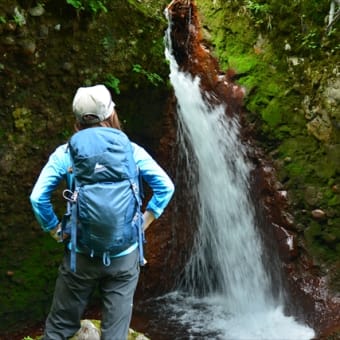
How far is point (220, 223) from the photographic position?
20.6 feet

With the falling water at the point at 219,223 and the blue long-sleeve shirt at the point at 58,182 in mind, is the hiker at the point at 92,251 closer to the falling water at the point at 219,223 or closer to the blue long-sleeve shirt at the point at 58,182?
the blue long-sleeve shirt at the point at 58,182

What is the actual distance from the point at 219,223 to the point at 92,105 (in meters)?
3.98

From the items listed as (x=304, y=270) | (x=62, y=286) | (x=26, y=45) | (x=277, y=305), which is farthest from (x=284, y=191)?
(x=62, y=286)

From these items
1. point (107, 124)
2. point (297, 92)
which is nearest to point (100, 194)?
point (107, 124)

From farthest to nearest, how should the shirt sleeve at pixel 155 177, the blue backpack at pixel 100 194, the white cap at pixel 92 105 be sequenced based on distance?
the shirt sleeve at pixel 155 177 < the white cap at pixel 92 105 < the blue backpack at pixel 100 194

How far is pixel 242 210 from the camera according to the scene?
618 centimetres

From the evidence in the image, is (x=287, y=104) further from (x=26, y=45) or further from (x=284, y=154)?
(x=26, y=45)

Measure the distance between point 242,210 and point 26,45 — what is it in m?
3.35

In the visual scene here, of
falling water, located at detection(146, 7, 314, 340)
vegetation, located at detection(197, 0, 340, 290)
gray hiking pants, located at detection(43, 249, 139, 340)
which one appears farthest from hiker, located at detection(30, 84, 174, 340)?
vegetation, located at detection(197, 0, 340, 290)

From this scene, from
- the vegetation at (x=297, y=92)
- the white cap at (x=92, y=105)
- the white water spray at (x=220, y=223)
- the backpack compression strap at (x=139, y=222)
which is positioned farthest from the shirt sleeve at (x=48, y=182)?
the vegetation at (x=297, y=92)

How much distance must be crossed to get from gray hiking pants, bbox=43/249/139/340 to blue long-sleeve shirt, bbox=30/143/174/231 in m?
0.26

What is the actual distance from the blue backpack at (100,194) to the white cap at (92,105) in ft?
0.28

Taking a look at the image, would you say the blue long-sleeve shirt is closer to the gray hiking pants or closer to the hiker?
the hiker

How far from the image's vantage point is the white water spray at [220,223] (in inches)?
238
